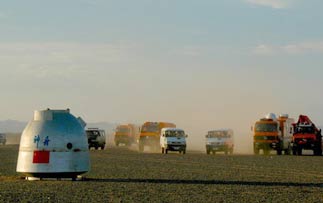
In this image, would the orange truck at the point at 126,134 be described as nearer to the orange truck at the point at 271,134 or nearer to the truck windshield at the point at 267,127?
the orange truck at the point at 271,134

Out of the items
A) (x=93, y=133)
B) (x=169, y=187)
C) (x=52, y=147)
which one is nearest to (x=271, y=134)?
(x=93, y=133)

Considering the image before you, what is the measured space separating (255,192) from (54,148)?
24.9 feet

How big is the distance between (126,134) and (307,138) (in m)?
31.0

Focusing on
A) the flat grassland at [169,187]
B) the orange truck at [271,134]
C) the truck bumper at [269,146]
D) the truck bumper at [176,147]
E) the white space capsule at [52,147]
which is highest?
the orange truck at [271,134]

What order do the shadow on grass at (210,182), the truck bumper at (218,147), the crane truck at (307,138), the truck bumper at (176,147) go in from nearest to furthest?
the shadow on grass at (210,182) → the crane truck at (307,138) → the truck bumper at (176,147) → the truck bumper at (218,147)

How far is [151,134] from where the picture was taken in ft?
211

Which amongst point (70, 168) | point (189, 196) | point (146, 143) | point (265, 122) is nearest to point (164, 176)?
point (70, 168)

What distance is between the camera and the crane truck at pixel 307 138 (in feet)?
178

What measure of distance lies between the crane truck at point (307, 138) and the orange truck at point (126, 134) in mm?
28813

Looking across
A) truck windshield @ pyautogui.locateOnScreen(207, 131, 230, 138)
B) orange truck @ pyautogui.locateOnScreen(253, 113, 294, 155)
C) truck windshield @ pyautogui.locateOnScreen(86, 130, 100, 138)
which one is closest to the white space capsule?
orange truck @ pyautogui.locateOnScreen(253, 113, 294, 155)

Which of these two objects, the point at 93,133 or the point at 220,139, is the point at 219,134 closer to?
the point at 220,139

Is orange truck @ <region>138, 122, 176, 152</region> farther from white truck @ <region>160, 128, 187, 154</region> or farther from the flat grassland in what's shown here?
the flat grassland

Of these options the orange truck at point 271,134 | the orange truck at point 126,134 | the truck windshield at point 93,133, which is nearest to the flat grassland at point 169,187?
the orange truck at point 271,134

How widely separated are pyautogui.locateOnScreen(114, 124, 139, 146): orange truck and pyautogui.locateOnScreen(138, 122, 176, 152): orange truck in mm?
15302
